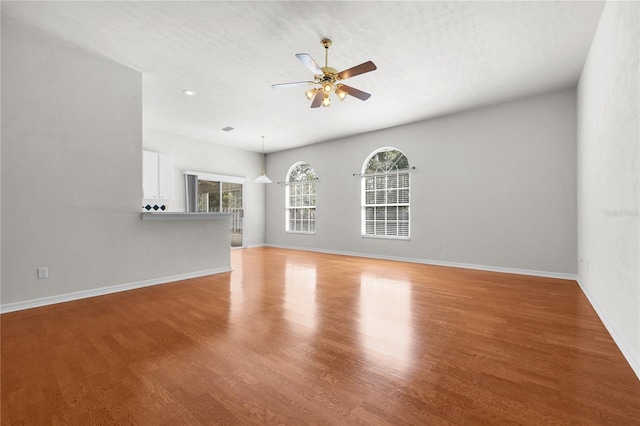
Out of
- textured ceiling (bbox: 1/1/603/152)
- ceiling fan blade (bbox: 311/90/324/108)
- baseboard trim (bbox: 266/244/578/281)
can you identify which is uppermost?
textured ceiling (bbox: 1/1/603/152)

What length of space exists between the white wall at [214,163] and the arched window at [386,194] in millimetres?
3606

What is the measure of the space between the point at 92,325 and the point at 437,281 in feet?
13.8

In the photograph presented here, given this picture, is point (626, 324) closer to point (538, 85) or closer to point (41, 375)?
point (538, 85)

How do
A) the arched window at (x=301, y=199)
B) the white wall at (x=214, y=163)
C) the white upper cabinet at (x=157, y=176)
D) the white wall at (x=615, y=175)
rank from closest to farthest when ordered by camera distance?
1. the white wall at (x=615, y=175)
2. the white upper cabinet at (x=157, y=176)
3. the white wall at (x=214, y=163)
4. the arched window at (x=301, y=199)

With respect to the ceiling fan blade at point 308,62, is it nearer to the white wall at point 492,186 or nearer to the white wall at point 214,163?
the white wall at point 492,186

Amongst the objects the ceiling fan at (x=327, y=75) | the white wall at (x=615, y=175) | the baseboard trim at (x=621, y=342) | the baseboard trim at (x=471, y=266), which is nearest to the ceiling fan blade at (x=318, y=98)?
the ceiling fan at (x=327, y=75)

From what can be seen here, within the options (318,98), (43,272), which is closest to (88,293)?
(43,272)

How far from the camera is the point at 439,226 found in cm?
584

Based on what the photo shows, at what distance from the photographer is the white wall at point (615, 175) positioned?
2010 mm

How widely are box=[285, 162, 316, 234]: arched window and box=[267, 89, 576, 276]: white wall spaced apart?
4.86 ft

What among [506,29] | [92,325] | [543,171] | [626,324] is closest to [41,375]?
[92,325]

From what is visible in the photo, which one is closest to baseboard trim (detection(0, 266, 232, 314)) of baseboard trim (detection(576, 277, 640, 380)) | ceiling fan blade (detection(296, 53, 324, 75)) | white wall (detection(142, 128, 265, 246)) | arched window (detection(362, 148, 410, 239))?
white wall (detection(142, 128, 265, 246))

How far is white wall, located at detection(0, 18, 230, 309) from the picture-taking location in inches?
122

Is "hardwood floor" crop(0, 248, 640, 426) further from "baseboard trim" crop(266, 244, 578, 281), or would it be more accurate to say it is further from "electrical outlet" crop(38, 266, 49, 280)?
"baseboard trim" crop(266, 244, 578, 281)
